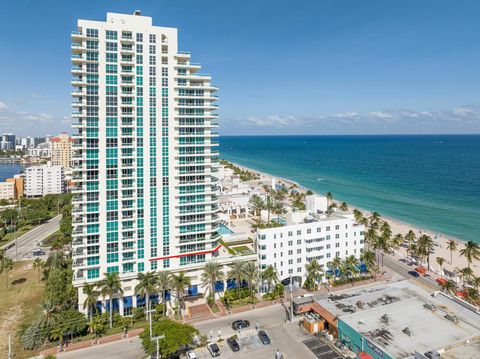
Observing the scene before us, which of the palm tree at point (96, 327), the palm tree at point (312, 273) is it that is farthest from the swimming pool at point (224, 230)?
the palm tree at point (96, 327)

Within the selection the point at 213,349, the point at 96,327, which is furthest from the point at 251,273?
the point at 96,327

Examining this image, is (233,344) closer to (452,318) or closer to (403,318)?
(403,318)

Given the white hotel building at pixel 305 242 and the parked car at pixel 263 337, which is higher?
the white hotel building at pixel 305 242

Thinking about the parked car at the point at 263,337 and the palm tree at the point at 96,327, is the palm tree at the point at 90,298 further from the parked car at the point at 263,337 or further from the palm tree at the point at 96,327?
the parked car at the point at 263,337

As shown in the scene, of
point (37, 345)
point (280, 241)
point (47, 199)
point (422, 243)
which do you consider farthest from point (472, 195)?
point (47, 199)

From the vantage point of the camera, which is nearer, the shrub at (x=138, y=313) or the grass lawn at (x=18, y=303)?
the grass lawn at (x=18, y=303)

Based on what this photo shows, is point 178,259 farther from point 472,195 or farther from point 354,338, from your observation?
point 472,195
